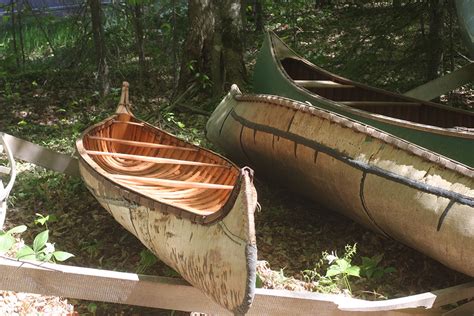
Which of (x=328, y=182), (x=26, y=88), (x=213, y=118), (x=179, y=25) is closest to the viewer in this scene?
(x=328, y=182)

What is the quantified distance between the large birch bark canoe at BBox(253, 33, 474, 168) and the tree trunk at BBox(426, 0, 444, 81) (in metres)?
1.64

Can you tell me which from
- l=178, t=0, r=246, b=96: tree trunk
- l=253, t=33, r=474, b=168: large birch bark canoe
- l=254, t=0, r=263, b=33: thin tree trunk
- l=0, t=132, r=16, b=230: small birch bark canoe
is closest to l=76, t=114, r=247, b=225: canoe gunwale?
l=0, t=132, r=16, b=230: small birch bark canoe

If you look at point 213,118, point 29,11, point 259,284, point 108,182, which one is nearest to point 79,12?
point 29,11

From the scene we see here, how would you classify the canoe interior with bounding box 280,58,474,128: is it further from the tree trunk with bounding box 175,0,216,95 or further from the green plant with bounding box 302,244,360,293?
the green plant with bounding box 302,244,360,293

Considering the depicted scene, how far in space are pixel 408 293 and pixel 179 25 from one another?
231 inches

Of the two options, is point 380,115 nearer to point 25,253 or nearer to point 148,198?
point 148,198

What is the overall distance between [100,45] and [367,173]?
453cm

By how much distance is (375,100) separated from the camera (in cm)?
506

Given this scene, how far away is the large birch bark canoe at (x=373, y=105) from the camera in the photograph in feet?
11.0

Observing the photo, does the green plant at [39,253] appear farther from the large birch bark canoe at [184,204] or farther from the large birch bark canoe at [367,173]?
the large birch bark canoe at [367,173]

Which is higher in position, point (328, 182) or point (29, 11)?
point (29, 11)

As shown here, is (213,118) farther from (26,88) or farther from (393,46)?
(26,88)

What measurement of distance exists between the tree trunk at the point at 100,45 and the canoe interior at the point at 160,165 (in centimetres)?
255

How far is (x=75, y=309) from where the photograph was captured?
10.3 feet
